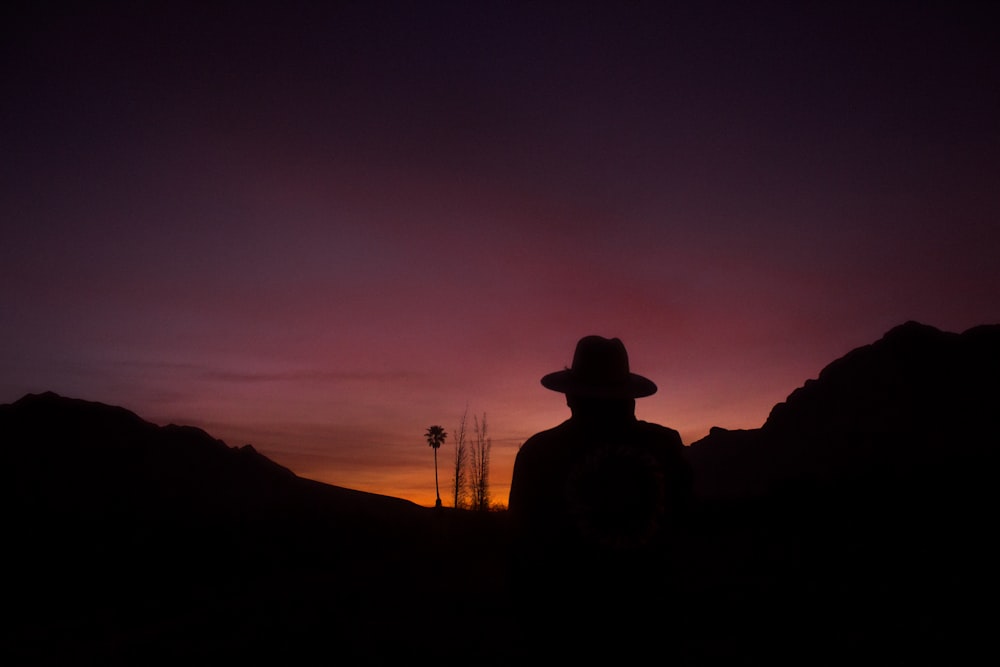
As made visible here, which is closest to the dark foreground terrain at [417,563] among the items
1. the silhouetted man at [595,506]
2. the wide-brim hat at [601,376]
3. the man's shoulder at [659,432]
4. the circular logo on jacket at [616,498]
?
the silhouetted man at [595,506]

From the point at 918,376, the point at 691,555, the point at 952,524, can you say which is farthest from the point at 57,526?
the point at 918,376

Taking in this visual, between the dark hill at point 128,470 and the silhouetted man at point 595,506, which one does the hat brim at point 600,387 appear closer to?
the silhouetted man at point 595,506

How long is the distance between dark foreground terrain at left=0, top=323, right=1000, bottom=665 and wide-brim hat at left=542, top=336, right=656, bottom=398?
731mm

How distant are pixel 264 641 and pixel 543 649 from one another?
296 inches

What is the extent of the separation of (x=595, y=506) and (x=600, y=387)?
1.83 feet

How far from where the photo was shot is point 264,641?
851 centimetres

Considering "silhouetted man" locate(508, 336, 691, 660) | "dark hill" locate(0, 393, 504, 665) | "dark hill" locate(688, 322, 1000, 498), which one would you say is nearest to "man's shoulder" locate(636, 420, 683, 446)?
"silhouetted man" locate(508, 336, 691, 660)

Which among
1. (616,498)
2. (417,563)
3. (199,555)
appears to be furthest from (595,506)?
(199,555)

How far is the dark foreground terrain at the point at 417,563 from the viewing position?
778 cm

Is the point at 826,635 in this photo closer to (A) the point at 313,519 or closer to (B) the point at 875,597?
(B) the point at 875,597

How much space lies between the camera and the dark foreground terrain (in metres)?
7.78

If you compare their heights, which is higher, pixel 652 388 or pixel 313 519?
pixel 652 388

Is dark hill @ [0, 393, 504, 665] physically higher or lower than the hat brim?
lower

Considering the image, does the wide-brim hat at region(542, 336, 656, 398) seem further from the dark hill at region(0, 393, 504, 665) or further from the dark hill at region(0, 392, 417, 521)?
the dark hill at region(0, 392, 417, 521)
